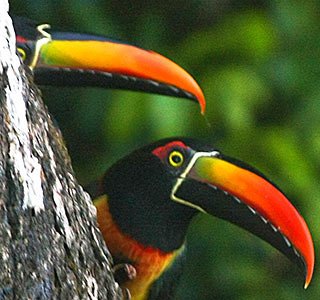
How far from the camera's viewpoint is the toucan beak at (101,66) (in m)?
2.25

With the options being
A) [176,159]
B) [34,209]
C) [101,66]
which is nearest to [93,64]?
[101,66]

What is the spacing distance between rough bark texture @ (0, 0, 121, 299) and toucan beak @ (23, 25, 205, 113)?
2.11ft

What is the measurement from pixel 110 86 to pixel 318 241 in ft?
3.11

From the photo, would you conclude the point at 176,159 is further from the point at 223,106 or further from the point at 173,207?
the point at 223,106

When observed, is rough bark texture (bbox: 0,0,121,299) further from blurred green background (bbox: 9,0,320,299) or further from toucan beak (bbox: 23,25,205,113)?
blurred green background (bbox: 9,0,320,299)

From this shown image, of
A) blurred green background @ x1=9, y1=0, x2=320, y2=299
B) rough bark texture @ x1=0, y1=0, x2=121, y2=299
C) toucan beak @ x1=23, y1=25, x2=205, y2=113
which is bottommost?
blurred green background @ x1=9, y1=0, x2=320, y2=299

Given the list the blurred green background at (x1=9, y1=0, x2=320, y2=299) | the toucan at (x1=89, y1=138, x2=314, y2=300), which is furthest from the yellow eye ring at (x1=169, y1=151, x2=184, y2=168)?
the blurred green background at (x1=9, y1=0, x2=320, y2=299)

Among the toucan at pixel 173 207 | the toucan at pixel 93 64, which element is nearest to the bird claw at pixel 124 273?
the toucan at pixel 173 207

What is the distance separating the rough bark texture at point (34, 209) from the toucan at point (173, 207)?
0.72 metres

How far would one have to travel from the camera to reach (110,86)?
2324 mm

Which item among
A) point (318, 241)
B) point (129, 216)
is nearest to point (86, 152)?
point (318, 241)

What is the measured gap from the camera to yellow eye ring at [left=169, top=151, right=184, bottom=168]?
2416 mm

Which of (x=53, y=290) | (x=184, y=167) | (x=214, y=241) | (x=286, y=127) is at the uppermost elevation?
(x=53, y=290)

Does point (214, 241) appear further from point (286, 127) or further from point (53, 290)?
point (53, 290)
